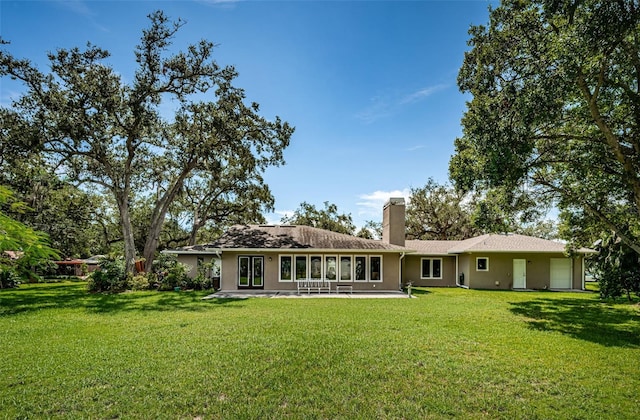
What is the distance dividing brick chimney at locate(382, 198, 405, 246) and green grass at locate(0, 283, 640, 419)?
925 centimetres

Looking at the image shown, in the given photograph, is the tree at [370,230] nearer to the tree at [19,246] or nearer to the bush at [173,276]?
the bush at [173,276]

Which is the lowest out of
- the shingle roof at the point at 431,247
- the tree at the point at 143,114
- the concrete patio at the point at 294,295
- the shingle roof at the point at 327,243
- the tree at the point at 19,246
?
the concrete patio at the point at 294,295

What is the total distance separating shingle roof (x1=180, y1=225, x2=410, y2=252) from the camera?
18.4 meters

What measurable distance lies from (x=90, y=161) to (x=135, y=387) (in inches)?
869

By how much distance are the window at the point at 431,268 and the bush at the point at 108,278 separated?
18.3 metres

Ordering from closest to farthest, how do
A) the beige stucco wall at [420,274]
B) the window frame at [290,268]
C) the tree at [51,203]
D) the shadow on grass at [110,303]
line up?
the shadow on grass at [110,303], the window frame at [290,268], the tree at [51,203], the beige stucco wall at [420,274]

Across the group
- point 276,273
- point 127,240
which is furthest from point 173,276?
point 276,273

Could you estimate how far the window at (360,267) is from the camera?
18984 millimetres

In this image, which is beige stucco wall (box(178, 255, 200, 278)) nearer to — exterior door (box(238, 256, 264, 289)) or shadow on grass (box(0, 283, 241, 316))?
exterior door (box(238, 256, 264, 289))

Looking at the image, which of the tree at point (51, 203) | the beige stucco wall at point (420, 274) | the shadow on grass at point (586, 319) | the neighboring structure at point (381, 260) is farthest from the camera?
the beige stucco wall at point (420, 274)

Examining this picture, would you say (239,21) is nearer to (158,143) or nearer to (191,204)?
(158,143)

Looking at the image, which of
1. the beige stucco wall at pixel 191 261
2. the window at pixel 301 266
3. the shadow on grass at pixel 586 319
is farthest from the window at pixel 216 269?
the shadow on grass at pixel 586 319

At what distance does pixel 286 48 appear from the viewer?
12367 mm

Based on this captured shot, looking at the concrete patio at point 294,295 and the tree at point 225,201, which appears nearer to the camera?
the concrete patio at point 294,295
